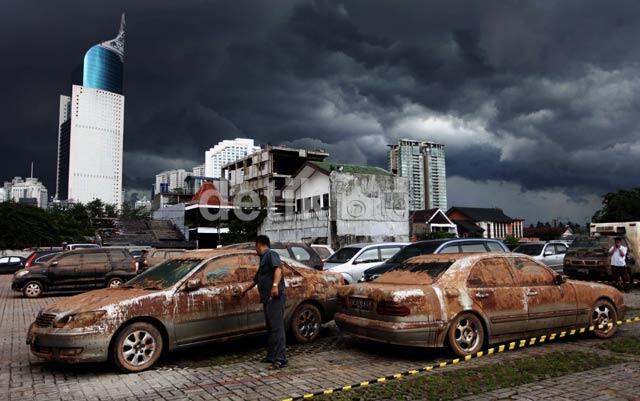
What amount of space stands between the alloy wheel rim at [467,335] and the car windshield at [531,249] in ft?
41.0

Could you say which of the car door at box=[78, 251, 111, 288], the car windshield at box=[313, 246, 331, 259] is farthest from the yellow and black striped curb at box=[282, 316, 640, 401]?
the car door at box=[78, 251, 111, 288]

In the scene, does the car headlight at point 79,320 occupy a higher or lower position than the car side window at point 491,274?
lower

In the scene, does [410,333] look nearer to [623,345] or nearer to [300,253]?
[623,345]

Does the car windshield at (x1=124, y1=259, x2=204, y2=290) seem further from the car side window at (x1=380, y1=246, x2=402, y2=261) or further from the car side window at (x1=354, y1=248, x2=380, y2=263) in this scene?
the car side window at (x1=380, y1=246, x2=402, y2=261)

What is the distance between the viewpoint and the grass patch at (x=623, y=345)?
7086 mm

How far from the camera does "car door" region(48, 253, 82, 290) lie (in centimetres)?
1666

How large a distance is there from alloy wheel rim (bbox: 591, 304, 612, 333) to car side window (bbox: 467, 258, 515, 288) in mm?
1949

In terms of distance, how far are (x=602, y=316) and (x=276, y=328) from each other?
18.3 ft

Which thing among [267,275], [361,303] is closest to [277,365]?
[267,275]

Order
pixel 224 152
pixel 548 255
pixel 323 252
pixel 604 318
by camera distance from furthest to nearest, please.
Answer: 1. pixel 224 152
2. pixel 323 252
3. pixel 548 255
4. pixel 604 318

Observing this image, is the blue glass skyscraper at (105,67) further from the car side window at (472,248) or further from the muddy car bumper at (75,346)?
the muddy car bumper at (75,346)

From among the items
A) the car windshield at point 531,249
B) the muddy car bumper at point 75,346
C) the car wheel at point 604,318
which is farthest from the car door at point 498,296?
the car windshield at point 531,249

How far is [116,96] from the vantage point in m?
185

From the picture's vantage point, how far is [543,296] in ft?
24.3
